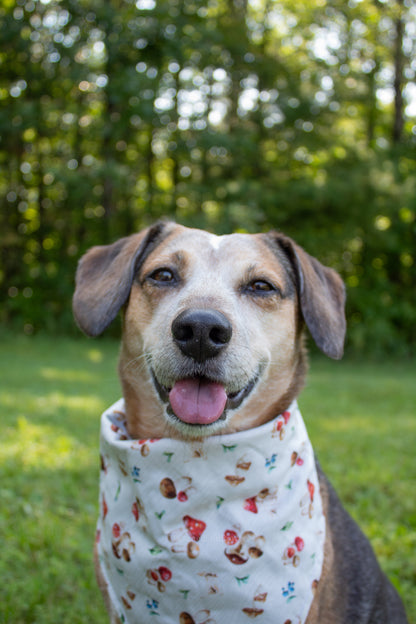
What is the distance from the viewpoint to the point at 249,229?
1758cm

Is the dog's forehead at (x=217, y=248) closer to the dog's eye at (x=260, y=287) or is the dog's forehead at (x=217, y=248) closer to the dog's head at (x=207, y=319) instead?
the dog's head at (x=207, y=319)

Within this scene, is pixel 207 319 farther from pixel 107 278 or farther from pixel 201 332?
pixel 107 278

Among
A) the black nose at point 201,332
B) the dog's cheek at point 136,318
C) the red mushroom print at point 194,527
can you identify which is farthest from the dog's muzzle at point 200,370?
the red mushroom print at point 194,527

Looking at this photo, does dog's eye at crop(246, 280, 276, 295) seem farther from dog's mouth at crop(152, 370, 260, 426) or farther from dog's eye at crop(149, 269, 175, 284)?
dog's mouth at crop(152, 370, 260, 426)

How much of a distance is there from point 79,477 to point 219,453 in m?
2.80

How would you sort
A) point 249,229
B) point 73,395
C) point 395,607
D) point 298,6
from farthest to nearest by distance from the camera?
point 298,6 → point 249,229 → point 73,395 → point 395,607

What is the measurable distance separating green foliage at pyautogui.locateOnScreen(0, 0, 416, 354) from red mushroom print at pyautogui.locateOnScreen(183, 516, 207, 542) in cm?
1522

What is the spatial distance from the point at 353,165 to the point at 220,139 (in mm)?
4719

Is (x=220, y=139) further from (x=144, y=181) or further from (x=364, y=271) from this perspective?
(x=364, y=271)

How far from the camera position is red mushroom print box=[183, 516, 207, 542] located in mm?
2824

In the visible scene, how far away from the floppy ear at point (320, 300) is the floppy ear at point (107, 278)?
35.3 inches

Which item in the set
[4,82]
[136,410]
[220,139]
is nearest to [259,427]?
[136,410]

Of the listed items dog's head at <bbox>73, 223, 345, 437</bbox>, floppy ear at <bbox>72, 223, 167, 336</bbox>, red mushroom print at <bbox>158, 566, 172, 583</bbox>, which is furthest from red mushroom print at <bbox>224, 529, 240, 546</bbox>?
floppy ear at <bbox>72, 223, 167, 336</bbox>

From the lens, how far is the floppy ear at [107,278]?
3.14m
